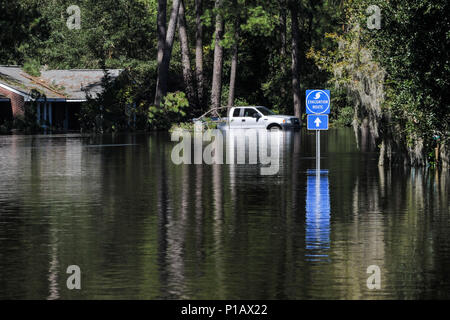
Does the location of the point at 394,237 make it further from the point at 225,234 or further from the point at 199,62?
the point at 199,62

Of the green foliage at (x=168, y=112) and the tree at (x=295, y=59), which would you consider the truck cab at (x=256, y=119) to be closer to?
the green foliage at (x=168, y=112)

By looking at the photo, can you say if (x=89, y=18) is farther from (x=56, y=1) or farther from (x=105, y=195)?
(x=105, y=195)

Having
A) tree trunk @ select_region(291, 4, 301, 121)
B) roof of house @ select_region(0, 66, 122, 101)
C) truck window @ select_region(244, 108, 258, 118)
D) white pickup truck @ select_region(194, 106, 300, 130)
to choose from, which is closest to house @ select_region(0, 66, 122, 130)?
roof of house @ select_region(0, 66, 122, 101)

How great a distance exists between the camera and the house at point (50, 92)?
245 feet

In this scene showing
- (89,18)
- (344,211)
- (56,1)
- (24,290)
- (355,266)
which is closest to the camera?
(24,290)

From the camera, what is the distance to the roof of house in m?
76.8

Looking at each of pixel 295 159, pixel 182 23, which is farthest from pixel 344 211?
pixel 182 23

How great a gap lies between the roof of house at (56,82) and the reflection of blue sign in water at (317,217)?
2107 inches

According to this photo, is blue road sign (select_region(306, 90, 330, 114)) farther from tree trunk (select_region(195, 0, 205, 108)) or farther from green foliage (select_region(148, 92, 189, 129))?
tree trunk (select_region(195, 0, 205, 108))

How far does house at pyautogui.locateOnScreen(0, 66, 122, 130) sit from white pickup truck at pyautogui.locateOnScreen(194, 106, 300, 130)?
402 inches

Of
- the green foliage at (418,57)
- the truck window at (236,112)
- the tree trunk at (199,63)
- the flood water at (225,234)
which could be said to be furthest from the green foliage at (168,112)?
the green foliage at (418,57)

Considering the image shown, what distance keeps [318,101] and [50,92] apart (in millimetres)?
54765

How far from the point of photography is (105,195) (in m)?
21.2
